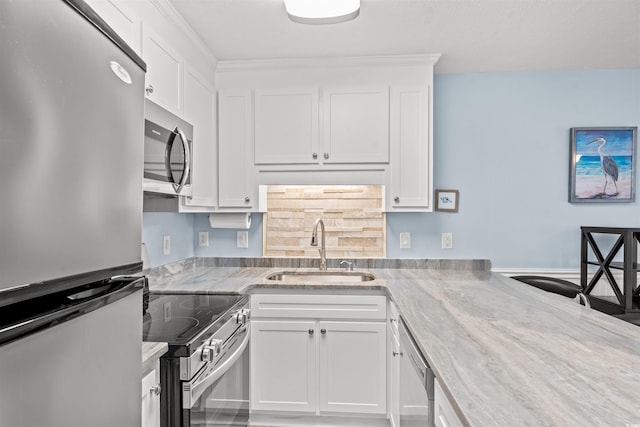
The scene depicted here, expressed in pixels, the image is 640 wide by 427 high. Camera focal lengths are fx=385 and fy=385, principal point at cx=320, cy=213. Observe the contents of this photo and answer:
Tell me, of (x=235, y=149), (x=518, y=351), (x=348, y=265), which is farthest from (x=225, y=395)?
(x=235, y=149)

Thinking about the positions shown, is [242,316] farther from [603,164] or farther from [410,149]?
[603,164]

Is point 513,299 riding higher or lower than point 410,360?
higher

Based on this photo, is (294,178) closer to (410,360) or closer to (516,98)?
(410,360)

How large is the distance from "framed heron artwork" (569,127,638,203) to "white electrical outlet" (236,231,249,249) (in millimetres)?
2451

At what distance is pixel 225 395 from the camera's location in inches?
67.1

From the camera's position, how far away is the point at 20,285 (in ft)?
1.47

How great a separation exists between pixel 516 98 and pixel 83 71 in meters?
3.01

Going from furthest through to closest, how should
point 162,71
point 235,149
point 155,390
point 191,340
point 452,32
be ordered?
point 235,149, point 452,32, point 162,71, point 191,340, point 155,390

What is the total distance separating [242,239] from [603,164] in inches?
108

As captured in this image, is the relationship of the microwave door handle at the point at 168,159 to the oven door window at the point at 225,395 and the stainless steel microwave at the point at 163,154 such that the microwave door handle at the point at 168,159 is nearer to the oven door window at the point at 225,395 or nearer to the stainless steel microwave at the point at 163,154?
the stainless steel microwave at the point at 163,154

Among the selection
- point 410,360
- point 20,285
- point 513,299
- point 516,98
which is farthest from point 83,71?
point 516,98

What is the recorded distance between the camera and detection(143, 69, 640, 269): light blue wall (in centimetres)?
283

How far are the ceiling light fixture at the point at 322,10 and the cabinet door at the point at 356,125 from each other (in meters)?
0.67

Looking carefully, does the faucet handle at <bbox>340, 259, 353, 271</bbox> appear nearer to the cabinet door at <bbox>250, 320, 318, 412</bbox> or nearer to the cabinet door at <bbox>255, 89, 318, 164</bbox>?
the cabinet door at <bbox>250, 320, 318, 412</bbox>
